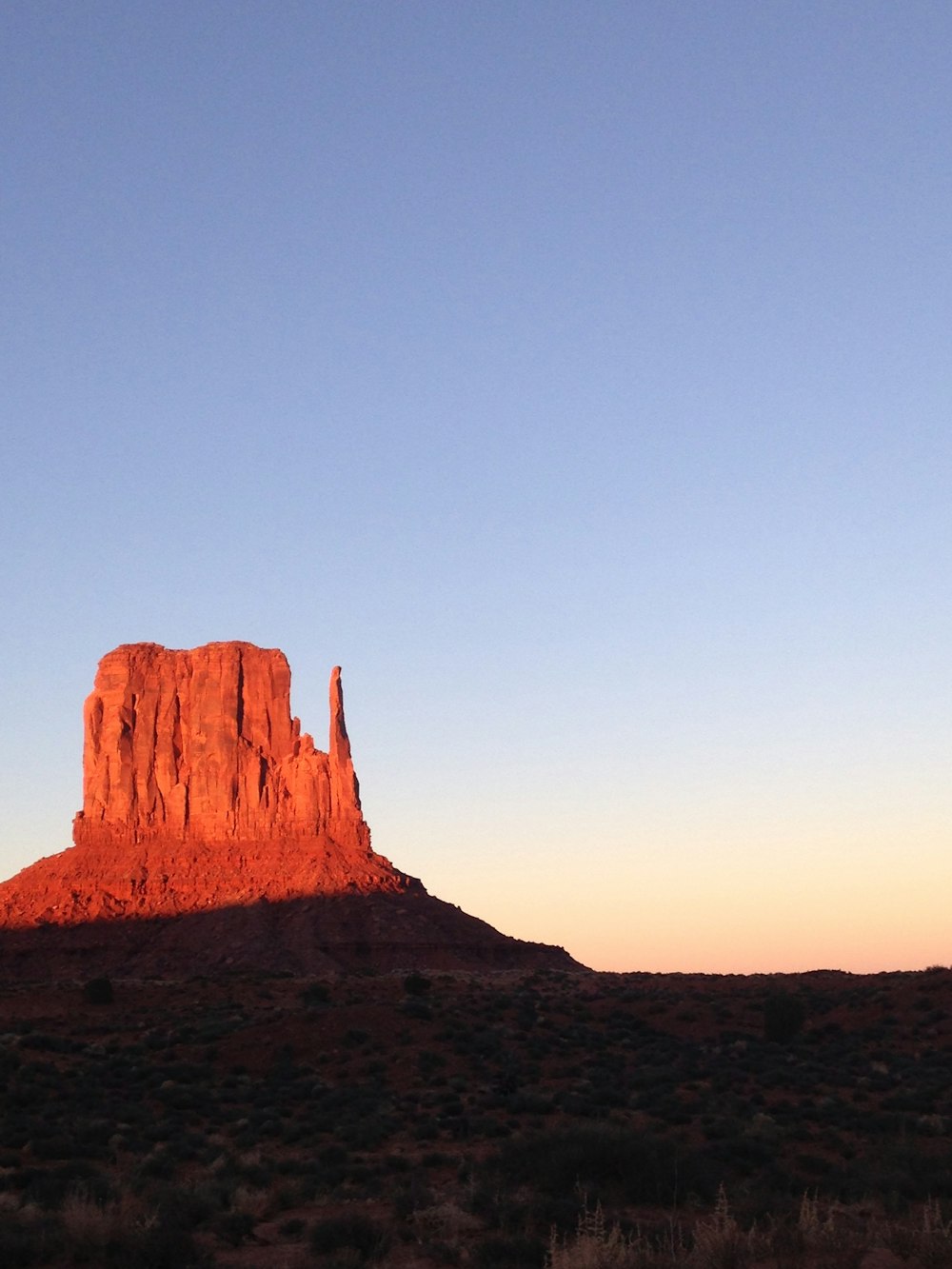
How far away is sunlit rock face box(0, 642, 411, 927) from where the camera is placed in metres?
99.6

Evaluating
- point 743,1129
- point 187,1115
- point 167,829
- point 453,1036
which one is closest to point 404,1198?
point 743,1129

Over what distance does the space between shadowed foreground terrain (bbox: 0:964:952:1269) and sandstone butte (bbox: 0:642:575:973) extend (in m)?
34.2

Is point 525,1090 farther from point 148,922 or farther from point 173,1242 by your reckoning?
point 148,922

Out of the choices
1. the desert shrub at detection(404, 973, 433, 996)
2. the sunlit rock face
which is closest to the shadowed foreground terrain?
the desert shrub at detection(404, 973, 433, 996)

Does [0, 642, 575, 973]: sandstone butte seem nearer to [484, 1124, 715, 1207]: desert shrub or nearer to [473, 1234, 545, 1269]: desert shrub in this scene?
[484, 1124, 715, 1207]: desert shrub

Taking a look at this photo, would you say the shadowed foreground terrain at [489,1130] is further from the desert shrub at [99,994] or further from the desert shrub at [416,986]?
the desert shrub at [99,994]

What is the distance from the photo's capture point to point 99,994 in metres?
59.4

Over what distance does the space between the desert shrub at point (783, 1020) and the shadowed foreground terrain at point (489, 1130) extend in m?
0.09

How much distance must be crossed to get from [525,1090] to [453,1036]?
10029 millimetres

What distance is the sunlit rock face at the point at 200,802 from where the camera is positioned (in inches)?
3920

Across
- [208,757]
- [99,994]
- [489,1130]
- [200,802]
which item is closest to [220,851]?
[200,802]

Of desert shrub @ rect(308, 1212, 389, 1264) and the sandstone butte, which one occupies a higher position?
the sandstone butte

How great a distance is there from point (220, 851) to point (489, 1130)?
86.3 meters

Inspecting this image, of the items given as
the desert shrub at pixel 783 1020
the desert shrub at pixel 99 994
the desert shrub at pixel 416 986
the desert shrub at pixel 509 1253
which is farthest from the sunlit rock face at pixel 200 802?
the desert shrub at pixel 509 1253
